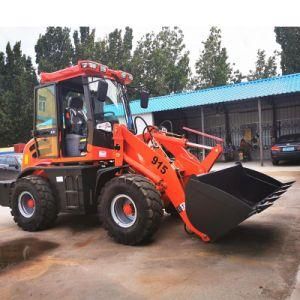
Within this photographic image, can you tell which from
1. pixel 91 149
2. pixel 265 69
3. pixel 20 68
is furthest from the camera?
pixel 265 69

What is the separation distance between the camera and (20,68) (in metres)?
34.3

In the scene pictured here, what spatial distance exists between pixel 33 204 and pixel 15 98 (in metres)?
26.2

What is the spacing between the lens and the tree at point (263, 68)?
135 ft

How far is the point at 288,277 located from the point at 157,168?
2475 millimetres

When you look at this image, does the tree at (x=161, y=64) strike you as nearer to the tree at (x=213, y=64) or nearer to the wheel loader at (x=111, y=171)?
the tree at (x=213, y=64)

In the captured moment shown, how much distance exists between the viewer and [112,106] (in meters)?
7.14

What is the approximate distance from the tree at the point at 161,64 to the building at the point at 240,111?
10094 mm

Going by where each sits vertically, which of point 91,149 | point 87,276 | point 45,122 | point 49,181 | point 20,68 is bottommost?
point 87,276

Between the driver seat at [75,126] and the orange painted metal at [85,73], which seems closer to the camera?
the orange painted metal at [85,73]

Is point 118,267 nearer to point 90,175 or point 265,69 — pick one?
point 90,175

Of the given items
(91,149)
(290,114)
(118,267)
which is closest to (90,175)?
(91,149)

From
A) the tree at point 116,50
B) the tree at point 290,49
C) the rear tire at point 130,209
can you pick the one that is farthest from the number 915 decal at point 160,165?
the tree at point 290,49

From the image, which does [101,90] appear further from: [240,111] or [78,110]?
[240,111]

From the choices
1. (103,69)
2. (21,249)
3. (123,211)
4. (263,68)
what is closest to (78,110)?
(103,69)
